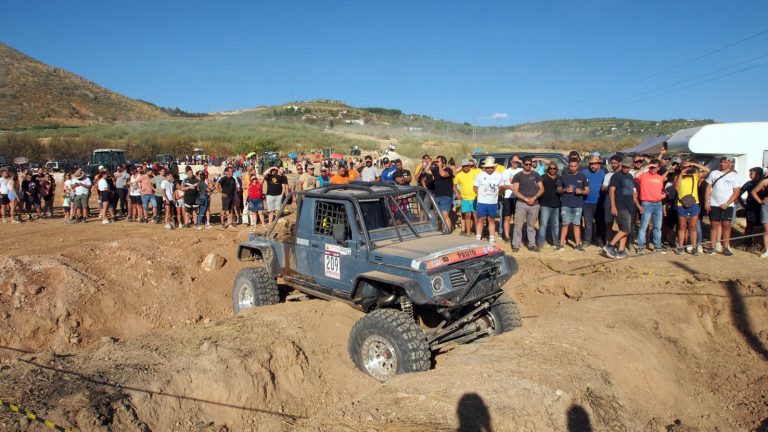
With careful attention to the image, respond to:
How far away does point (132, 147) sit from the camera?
40938 millimetres

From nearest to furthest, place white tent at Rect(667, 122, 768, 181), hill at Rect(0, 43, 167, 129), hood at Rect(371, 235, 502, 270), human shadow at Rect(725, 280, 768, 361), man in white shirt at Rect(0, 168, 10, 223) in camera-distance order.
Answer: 1. hood at Rect(371, 235, 502, 270)
2. human shadow at Rect(725, 280, 768, 361)
3. white tent at Rect(667, 122, 768, 181)
4. man in white shirt at Rect(0, 168, 10, 223)
5. hill at Rect(0, 43, 167, 129)

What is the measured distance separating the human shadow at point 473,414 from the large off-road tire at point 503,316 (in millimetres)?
1729

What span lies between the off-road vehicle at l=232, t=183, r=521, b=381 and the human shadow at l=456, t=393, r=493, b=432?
2.61 feet

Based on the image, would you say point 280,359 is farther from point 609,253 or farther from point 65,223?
point 65,223

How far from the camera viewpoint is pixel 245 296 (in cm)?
745

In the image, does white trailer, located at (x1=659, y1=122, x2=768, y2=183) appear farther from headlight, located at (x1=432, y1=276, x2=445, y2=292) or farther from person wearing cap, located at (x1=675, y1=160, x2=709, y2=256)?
headlight, located at (x1=432, y1=276, x2=445, y2=292)

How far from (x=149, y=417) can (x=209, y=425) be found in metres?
0.54

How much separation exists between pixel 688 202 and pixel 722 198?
2.17 ft

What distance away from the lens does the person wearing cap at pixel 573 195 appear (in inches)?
386

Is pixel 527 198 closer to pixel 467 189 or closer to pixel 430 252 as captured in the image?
pixel 467 189

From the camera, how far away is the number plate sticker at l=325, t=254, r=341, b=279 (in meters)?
6.05

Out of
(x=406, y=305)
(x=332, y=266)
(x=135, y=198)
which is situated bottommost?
(x=406, y=305)

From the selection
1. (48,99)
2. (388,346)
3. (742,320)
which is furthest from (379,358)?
(48,99)

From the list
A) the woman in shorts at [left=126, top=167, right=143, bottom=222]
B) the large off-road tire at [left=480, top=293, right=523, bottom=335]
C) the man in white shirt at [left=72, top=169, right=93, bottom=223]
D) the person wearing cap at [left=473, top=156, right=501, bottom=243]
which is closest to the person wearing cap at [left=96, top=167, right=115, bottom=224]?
the man in white shirt at [left=72, top=169, right=93, bottom=223]
